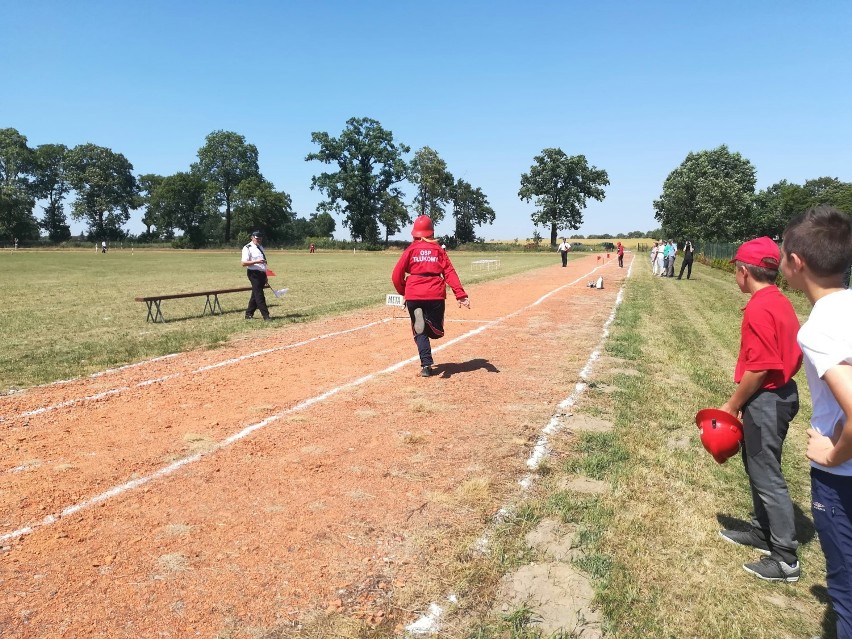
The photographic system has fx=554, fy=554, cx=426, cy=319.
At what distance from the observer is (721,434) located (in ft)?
10.6

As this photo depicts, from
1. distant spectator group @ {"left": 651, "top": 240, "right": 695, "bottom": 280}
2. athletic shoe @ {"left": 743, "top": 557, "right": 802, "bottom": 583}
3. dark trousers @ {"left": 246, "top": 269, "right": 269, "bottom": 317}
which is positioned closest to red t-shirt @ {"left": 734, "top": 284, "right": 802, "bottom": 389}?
athletic shoe @ {"left": 743, "top": 557, "right": 802, "bottom": 583}

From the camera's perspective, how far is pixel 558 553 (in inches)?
132

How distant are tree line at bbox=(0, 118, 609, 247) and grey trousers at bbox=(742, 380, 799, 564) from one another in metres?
86.6

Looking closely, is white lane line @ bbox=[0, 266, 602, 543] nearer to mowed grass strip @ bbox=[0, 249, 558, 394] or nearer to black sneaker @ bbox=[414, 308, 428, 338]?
black sneaker @ bbox=[414, 308, 428, 338]

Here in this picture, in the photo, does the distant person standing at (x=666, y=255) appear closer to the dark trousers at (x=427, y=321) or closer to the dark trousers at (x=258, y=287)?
the dark trousers at (x=258, y=287)

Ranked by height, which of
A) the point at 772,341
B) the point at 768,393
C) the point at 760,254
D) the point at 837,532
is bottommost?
the point at 837,532

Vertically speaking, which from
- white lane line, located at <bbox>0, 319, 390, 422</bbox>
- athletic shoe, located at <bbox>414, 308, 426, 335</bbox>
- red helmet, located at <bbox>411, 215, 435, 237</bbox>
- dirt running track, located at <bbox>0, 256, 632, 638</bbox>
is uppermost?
red helmet, located at <bbox>411, 215, 435, 237</bbox>

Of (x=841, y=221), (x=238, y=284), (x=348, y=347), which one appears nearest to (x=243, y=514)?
(x=841, y=221)

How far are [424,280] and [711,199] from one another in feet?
201

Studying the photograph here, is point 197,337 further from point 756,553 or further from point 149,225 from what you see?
point 149,225

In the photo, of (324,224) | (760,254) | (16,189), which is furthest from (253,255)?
(324,224)

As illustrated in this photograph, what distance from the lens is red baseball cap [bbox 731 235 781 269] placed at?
10.6 feet

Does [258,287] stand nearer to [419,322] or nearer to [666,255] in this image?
[419,322]

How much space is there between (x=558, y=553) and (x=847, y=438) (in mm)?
1858
